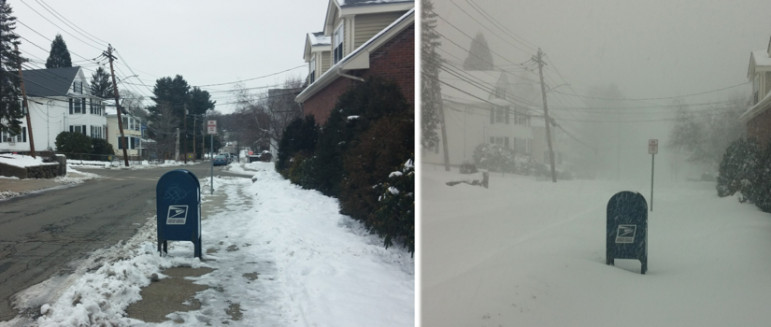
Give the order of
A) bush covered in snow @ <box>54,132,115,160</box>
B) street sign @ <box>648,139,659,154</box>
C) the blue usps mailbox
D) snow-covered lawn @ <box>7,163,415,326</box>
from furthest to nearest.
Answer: bush covered in snow @ <box>54,132,115,160</box>, the blue usps mailbox, snow-covered lawn @ <box>7,163,415,326</box>, street sign @ <box>648,139,659,154</box>

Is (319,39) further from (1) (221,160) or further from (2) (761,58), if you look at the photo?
(2) (761,58)

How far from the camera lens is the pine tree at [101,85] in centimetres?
685

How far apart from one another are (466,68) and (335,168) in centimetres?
843

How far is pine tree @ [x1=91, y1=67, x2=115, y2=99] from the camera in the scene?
685cm

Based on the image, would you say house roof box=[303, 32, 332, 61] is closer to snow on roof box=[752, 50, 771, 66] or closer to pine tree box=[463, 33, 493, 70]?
pine tree box=[463, 33, 493, 70]

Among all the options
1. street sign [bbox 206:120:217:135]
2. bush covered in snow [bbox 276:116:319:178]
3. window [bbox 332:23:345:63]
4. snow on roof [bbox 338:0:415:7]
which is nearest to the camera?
street sign [bbox 206:120:217:135]

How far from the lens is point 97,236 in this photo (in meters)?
6.90

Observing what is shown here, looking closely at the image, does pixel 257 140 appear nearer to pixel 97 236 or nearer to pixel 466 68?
pixel 97 236

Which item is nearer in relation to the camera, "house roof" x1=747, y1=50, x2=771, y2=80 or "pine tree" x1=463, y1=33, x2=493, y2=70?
"house roof" x1=747, y1=50, x2=771, y2=80

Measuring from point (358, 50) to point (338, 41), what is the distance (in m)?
4.77

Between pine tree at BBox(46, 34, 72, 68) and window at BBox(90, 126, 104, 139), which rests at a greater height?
pine tree at BBox(46, 34, 72, 68)

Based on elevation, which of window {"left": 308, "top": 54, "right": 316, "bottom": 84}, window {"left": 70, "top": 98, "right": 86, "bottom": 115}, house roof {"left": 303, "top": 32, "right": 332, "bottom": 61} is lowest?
window {"left": 70, "top": 98, "right": 86, "bottom": 115}

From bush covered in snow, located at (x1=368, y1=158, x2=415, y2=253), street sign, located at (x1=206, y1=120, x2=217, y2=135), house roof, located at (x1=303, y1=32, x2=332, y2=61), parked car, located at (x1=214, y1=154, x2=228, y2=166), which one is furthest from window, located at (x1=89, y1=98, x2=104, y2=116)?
parked car, located at (x1=214, y1=154, x2=228, y2=166)

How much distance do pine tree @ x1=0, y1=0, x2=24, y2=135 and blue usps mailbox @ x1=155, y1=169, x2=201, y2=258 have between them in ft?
6.92
